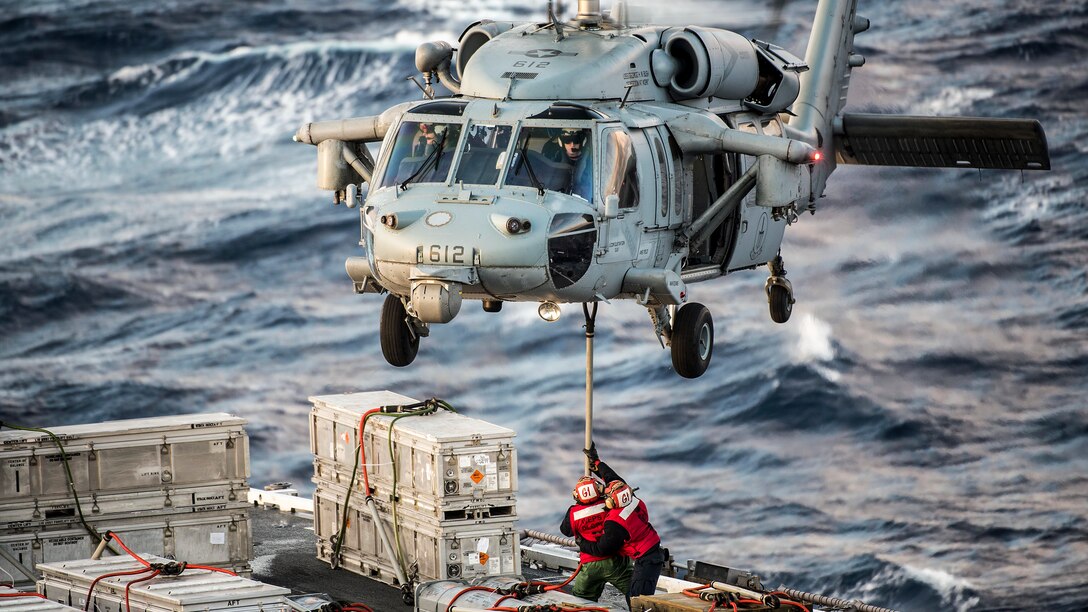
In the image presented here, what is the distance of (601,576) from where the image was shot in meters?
18.3

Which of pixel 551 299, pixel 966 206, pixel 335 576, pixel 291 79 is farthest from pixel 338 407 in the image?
pixel 291 79

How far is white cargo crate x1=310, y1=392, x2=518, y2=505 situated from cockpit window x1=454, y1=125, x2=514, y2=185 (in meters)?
3.07

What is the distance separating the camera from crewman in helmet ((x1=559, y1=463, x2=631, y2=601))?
716 inches

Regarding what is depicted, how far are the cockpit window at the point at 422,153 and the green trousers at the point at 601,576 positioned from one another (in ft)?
13.6

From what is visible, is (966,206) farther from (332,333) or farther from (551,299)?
(551,299)

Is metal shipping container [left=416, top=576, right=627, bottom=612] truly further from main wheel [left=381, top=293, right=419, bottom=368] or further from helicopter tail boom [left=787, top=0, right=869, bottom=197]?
helicopter tail boom [left=787, top=0, right=869, bottom=197]

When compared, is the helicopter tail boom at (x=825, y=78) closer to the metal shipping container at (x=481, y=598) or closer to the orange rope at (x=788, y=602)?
the orange rope at (x=788, y=602)

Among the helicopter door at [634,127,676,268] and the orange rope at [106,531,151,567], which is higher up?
the helicopter door at [634,127,676,268]

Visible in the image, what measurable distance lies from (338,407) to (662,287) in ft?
16.3

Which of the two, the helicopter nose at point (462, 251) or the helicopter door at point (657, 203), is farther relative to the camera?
the helicopter door at point (657, 203)

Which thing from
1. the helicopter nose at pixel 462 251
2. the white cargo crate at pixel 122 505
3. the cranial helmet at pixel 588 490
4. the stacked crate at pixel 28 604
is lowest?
the stacked crate at pixel 28 604

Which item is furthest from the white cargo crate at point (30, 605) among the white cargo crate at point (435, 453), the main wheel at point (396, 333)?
the main wheel at point (396, 333)

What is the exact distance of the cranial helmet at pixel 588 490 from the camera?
1812 cm

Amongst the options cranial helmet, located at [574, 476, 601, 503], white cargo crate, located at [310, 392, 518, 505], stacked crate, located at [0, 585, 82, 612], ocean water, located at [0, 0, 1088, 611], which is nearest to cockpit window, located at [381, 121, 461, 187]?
white cargo crate, located at [310, 392, 518, 505]
